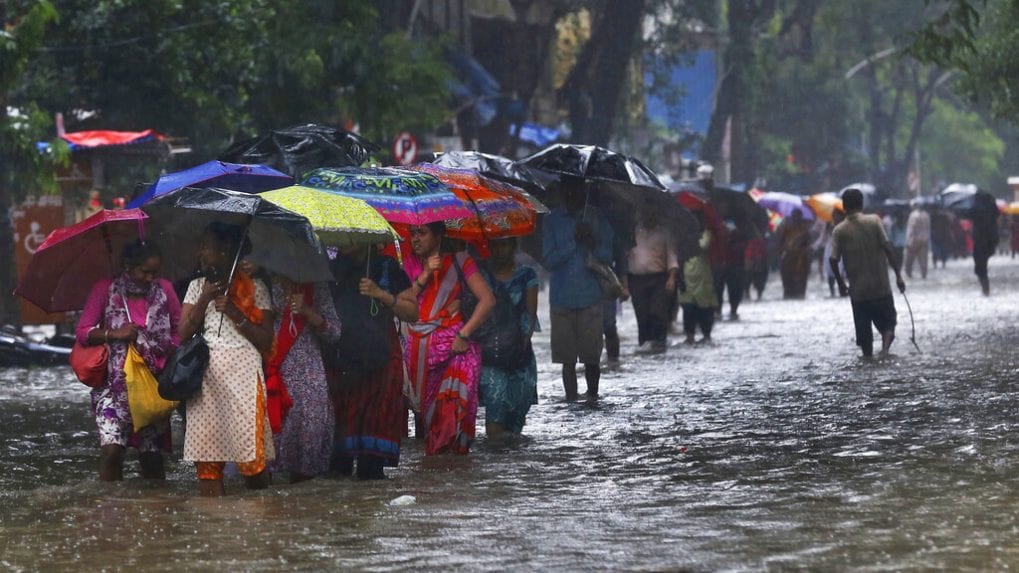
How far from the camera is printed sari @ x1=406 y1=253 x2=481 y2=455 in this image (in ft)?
33.4

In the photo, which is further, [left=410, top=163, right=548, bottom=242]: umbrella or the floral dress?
[left=410, top=163, right=548, bottom=242]: umbrella

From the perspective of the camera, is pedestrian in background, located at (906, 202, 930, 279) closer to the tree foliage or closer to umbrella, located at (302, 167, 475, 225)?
the tree foliage

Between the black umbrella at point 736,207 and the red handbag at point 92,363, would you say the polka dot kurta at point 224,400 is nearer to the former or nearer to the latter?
the red handbag at point 92,363

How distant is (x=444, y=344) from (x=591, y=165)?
3332 millimetres

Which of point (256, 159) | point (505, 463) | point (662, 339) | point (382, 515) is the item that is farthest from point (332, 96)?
point (382, 515)

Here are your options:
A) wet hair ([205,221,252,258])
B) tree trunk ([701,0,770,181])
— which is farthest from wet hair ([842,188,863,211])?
tree trunk ([701,0,770,181])

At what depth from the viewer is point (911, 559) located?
6.73 meters

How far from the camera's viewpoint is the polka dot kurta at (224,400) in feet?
28.3

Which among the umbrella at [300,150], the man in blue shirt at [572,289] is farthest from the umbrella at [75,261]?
the man in blue shirt at [572,289]

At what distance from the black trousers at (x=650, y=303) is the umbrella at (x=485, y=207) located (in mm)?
6727

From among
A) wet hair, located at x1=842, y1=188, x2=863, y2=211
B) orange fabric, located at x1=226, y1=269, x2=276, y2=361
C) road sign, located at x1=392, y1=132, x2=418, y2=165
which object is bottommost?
orange fabric, located at x1=226, y1=269, x2=276, y2=361

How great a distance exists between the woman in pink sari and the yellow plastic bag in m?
1.59

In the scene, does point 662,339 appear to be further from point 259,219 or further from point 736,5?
point 736,5

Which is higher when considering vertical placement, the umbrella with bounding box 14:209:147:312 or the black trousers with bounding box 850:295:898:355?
the umbrella with bounding box 14:209:147:312
